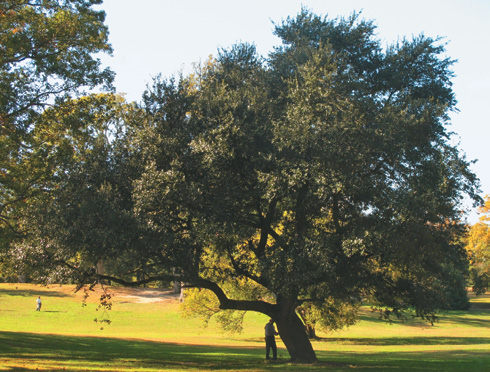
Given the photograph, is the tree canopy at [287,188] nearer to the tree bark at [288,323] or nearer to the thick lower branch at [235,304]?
the thick lower branch at [235,304]

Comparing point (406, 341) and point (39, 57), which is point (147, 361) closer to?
point (39, 57)

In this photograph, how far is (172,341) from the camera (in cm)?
3656

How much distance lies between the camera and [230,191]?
17.7 metres

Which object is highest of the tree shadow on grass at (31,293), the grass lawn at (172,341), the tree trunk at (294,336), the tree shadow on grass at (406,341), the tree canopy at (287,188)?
the tree canopy at (287,188)

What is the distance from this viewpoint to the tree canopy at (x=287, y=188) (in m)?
17.0

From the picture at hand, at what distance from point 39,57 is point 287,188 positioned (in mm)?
12219

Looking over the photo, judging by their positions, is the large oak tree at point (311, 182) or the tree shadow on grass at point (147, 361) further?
the tree shadow on grass at point (147, 361)

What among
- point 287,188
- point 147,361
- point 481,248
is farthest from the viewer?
point 481,248

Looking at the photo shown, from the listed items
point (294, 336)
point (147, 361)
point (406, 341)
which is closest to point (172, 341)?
point (147, 361)

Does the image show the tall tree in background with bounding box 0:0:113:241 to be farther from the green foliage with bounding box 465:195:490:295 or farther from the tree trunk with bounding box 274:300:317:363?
the green foliage with bounding box 465:195:490:295

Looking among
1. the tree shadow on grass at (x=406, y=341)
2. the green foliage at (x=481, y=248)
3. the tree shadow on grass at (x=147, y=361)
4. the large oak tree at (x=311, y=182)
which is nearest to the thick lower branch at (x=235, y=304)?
the large oak tree at (x=311, y=182)

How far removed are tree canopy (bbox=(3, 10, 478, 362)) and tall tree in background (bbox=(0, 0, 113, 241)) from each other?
467 cm

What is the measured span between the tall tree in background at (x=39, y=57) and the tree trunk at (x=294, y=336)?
42.3 feet

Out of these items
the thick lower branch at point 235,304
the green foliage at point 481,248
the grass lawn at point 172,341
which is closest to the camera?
the thick lower branch at point 235,304
